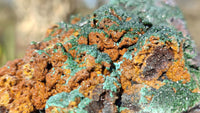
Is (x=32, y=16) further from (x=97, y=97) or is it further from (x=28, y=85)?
(x=97, y=97)

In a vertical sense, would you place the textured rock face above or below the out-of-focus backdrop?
below

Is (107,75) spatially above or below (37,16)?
below

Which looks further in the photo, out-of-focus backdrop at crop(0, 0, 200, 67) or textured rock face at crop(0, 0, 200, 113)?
out-of-focus backdrop at crop(0, 0, 200, 67)

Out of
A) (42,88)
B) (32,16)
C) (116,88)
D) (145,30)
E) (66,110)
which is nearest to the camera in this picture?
(66,110)

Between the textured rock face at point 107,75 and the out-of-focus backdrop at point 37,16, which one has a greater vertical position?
the out-of-focus backdrop at point 37,16

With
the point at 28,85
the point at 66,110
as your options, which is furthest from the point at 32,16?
the point at 66,110

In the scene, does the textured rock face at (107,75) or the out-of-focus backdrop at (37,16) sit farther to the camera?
the out-of-focus backdrop at (37,16)

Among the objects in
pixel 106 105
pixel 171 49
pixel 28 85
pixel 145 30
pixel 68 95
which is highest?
pixel 145 30

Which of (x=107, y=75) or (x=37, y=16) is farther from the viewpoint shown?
(x=37, y=16)
